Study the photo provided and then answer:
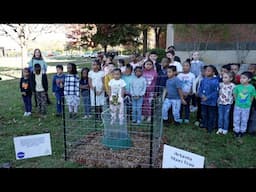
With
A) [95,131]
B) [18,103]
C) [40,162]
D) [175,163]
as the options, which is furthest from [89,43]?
[175,163]

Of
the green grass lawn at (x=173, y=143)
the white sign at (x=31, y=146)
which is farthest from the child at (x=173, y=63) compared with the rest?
the white sign at (x=31, y=146)

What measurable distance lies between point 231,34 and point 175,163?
42.1 ft

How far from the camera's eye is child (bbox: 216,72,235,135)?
4.47 m

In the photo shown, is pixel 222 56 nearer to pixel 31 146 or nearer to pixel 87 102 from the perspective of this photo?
pixel 87 102

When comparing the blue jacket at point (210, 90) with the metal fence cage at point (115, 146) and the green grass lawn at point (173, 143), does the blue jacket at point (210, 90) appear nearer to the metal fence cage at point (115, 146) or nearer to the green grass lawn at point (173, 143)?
the green grass lawn at point (173, 143)

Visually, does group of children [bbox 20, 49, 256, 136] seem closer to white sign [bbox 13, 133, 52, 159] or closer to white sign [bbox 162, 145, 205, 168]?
white sign [bbox 13, 133, 52, 159]

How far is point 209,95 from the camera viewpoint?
4598mm

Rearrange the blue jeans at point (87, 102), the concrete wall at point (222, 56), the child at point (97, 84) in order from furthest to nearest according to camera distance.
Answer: the concrete wall at point (222, 56)
the blue jeans at point (87, 102)
the child at point (97, 84)

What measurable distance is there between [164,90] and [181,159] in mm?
2974

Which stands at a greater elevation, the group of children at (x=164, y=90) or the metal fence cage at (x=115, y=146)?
the group of children at (x=164, y=90)

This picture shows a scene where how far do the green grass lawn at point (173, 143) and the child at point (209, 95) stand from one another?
25 centimetres

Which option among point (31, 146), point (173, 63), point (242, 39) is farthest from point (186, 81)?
point (242, 39)

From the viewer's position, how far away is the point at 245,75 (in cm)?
436

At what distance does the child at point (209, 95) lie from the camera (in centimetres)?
457
